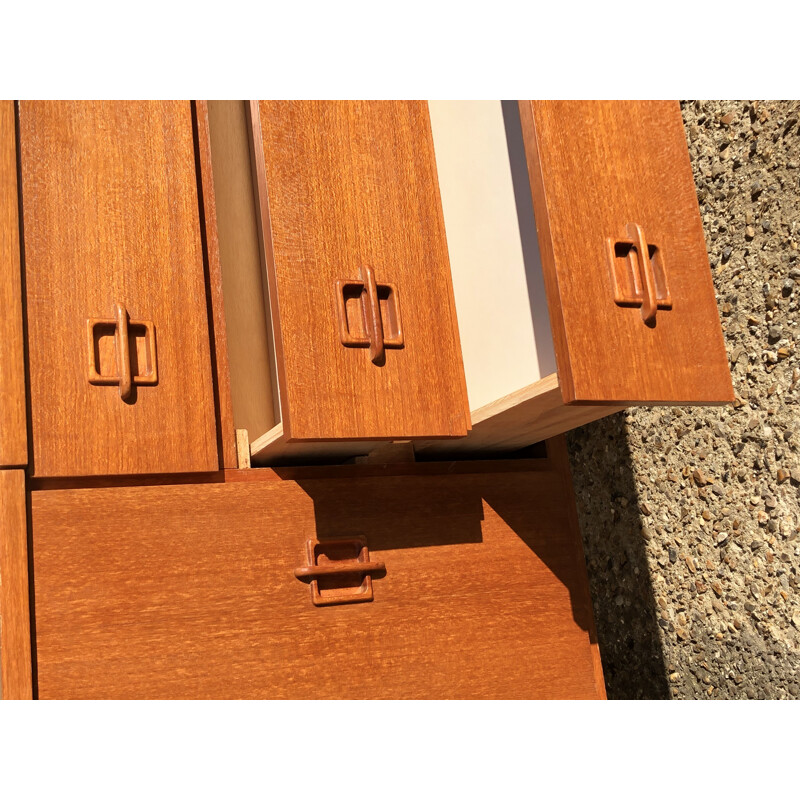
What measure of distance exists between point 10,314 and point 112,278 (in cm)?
12

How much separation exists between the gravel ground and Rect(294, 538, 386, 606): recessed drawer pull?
51 centimetres

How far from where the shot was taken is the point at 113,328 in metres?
0.99

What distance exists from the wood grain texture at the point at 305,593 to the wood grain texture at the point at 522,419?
0.05 m

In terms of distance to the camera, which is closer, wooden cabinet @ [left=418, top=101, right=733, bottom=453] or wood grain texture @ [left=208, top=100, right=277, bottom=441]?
wooden cabinet @ [left=418, top=101, right=733, bottom=453]

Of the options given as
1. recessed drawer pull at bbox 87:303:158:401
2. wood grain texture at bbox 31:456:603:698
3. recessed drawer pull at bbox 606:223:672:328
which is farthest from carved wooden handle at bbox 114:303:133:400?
recessed drawer pull at bbox 606:223:672:328

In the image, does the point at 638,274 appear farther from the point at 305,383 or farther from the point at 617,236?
the point at 305,383

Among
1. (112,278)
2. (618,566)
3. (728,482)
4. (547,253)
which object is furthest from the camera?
(618,566)

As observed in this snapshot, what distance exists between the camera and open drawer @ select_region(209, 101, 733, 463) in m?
0.89

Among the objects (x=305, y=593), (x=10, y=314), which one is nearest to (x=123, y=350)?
(x=10, y=314)

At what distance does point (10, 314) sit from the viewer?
0.95 metres

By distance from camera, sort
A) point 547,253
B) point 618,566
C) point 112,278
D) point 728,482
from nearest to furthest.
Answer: point 547,253 → point 112,278 → point 728,482 → point 618,566

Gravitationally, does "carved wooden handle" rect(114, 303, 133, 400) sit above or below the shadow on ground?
above

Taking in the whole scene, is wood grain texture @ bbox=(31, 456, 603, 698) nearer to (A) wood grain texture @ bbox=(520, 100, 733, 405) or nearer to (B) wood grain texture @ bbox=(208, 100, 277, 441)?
(B) wood grain texture @ bbox=(208, 100, 277, 441)

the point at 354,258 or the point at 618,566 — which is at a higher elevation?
the point at 354,258
